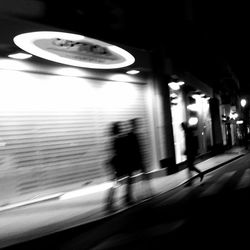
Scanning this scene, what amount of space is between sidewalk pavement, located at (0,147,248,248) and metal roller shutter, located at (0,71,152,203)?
399 mm

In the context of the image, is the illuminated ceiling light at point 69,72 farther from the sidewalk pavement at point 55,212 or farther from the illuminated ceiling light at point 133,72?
the sidewalk pavement at point 55,212

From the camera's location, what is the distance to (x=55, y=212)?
8828 millimetres

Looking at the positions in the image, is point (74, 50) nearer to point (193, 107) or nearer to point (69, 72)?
point (69, 72)

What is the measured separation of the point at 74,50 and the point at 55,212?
16.4 ft

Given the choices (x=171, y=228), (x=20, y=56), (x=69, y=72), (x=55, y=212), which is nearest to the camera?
(x=171, y=228)

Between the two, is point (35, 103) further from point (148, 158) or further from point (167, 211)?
point (148, 158)

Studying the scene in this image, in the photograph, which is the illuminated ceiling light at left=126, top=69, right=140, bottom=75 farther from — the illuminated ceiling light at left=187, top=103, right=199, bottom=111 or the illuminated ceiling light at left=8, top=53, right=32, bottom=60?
the illuminated ceiling light at left=187, top=103, right=199, bottom=111

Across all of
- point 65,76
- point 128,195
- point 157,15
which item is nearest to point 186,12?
point 157,15

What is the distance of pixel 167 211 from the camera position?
319 inches

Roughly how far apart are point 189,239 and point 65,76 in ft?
25.9

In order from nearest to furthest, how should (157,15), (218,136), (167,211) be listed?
(167,211) < (157,15) < (218,136)

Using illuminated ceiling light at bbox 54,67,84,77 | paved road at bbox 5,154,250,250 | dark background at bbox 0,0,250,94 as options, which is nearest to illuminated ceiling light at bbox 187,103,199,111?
dark background at bbox 0,0,250,94

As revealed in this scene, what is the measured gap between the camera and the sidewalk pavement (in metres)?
6.88

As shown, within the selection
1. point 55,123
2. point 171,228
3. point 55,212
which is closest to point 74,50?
point 55,123
